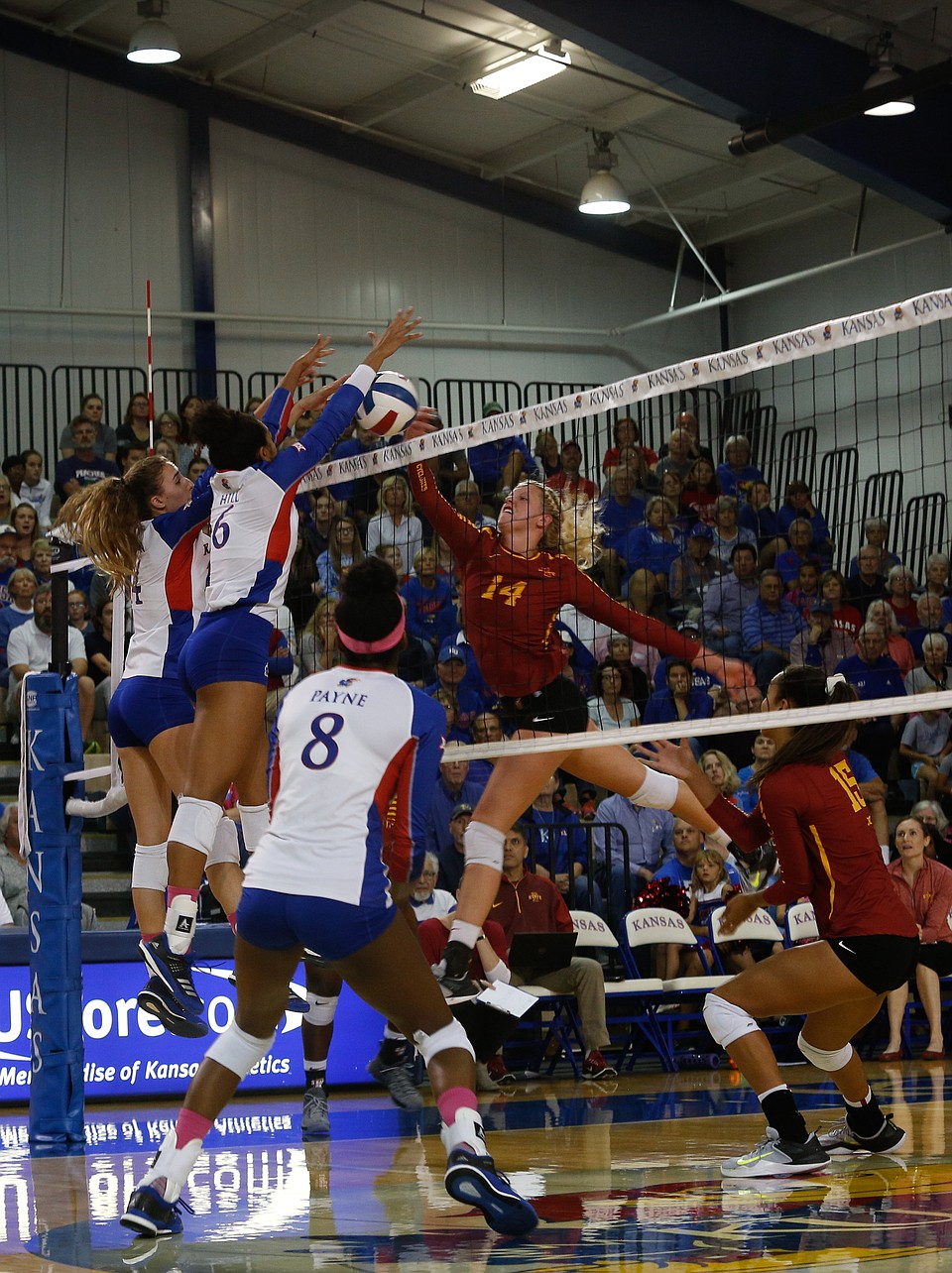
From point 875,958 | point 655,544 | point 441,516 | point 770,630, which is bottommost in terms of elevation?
point 875,958

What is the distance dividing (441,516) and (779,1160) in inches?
→ 119

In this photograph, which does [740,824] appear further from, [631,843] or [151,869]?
[631,843]

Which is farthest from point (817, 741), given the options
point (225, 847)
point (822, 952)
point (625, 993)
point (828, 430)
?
point (828, 430)

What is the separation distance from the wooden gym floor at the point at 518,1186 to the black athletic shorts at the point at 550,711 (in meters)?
1.81

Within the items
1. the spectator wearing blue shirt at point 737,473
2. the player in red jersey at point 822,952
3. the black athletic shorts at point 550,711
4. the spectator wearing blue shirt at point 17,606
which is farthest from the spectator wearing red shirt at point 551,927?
the spectator wearing blue shirt at point 737,473

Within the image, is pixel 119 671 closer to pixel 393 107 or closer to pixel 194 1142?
pixel 194 1142

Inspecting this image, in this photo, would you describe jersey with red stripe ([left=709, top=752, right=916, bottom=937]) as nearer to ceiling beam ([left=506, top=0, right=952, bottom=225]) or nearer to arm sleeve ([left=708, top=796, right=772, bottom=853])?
arm sleeve ([left=708, top=796, right=772, bottom=853])

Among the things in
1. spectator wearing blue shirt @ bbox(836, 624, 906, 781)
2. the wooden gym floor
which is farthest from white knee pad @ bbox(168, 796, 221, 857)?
spectator wearing blue shirt @ bbox(836, 624, 906, 781)

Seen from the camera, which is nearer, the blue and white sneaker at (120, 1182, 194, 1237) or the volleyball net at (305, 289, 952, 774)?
the blue and white sneaker at (120, 1182, 194, 1237)

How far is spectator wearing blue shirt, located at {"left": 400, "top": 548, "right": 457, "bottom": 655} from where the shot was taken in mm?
12117

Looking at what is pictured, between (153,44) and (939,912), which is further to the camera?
(153,44)

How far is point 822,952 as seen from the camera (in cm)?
640

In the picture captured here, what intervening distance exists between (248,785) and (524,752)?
1186 mm

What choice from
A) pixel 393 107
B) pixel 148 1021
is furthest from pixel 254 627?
pixel 393 107
